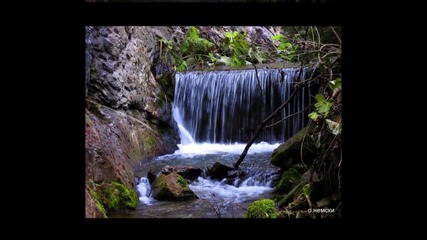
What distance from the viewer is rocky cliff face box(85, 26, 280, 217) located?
4648 mm

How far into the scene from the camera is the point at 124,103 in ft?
21.7

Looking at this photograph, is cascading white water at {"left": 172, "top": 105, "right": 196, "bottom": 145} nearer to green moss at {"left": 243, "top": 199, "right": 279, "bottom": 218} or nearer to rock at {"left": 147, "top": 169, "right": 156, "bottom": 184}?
rock at {"left": 147, "top": 169, "right": 156, "bottom": 184}

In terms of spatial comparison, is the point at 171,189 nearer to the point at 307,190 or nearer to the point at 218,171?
the point at 218,171

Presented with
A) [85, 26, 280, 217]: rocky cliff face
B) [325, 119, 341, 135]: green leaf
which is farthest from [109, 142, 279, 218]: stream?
[325, 119, 341, 135]: green leaf

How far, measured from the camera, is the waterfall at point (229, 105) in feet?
28.1

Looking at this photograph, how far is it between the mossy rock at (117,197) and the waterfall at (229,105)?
3844 millimetres

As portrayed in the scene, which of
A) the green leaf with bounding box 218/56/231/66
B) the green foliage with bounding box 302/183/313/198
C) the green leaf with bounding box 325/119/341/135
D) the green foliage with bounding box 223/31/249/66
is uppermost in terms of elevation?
the green foliage with bounding box 223/31/249/66

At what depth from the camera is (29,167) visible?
210 centimetres

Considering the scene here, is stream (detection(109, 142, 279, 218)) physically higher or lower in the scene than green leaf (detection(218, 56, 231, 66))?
lower

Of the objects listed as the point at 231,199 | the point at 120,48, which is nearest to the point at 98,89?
the point at 120,48

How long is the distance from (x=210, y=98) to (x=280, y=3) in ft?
22.6

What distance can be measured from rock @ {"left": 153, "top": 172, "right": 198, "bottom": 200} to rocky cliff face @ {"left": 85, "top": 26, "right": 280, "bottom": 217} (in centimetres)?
36

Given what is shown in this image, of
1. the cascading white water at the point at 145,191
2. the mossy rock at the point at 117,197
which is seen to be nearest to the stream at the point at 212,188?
the cascading white water at the point at 145,191

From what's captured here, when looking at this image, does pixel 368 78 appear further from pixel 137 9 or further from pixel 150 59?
pixel 150 59
